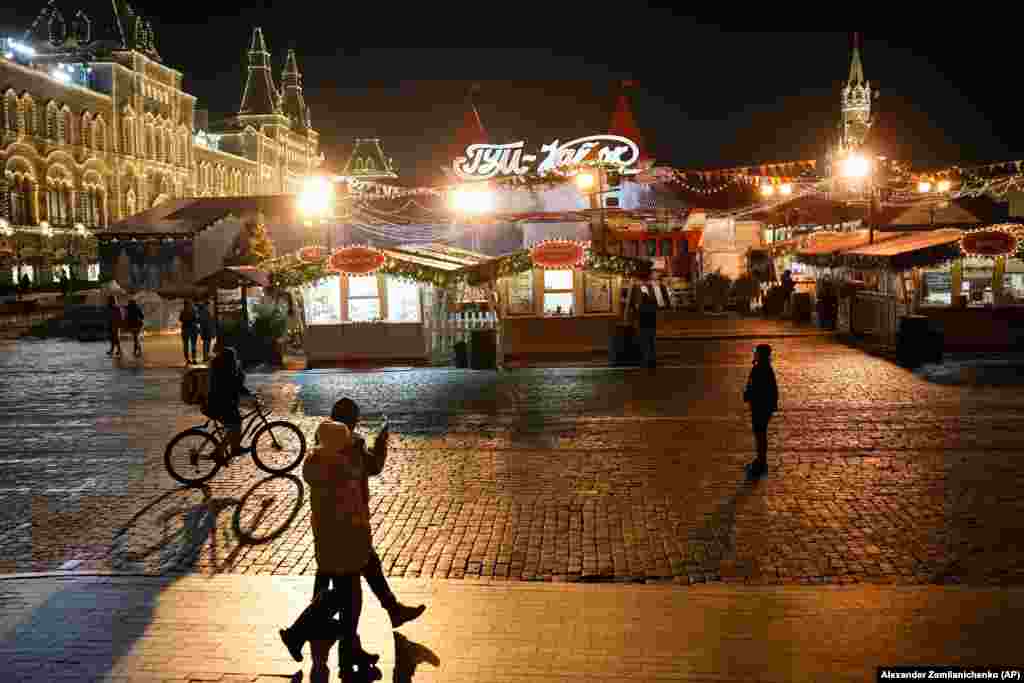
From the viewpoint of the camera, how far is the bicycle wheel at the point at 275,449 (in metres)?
10.6

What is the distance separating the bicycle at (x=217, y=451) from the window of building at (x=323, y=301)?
12.0 metres

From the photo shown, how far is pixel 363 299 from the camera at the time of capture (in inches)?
901

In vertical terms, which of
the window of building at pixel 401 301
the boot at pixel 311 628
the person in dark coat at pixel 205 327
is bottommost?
the boot at pixel 311 628

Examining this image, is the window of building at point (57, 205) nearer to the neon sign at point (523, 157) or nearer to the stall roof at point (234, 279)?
the neon sign at point (523, 157)

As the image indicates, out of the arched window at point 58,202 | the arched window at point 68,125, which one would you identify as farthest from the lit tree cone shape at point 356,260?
the arched window at point 68,125

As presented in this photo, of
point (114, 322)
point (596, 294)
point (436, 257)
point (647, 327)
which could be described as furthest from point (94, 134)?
point (647, 327)

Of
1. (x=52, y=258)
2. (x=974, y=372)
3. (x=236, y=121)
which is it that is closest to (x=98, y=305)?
(x=52, y=258)

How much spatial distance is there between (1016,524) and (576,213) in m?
28.6

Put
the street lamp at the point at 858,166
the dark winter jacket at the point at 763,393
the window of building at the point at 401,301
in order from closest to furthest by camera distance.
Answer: the dark winter jacket at the point at 763,393 → the window of building at the point at 401,301 → the street lamp at the point at 858,166

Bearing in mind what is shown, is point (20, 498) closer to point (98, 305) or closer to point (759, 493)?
point (759, 493)

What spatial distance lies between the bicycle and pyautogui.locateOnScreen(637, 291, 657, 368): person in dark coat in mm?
10633

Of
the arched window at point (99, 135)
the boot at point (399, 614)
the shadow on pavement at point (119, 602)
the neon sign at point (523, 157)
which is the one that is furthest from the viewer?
the arched window at point (99, 135)

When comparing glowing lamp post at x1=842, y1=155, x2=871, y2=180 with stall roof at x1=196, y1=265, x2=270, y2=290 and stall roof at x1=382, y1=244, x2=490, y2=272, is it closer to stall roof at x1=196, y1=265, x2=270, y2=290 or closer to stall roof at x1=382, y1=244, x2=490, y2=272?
stall roof at x1=382, y1=244, x2=490, y2=272

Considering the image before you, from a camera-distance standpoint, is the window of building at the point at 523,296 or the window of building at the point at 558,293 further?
the window of building at the point at 523,296
